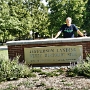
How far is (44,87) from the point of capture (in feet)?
20.8

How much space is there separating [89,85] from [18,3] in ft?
112

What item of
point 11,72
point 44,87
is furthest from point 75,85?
point 11,72

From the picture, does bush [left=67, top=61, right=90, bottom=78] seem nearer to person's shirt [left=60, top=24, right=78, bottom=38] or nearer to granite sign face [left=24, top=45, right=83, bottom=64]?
granite sign face [left=24, top=45, right=83, bottom=64]

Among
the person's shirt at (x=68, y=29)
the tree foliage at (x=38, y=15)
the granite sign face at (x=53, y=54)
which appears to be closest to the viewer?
the granite sign face at (x=53, y=54)

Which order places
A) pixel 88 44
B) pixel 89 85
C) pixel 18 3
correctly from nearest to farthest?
1. pixel 89 85
2. pixel 88 44
3. pixel 18 3

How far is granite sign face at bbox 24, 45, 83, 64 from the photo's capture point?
368 inches

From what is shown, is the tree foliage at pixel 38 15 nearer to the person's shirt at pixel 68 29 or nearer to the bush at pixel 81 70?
the person's shirt at pixel 68 29

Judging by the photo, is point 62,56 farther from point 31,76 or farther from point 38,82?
point 38,82

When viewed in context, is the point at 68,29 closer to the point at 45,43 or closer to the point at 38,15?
the point at 45,43

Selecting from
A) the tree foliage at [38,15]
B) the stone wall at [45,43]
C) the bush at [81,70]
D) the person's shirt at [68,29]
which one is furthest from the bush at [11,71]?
the tree foliage at [38,15]

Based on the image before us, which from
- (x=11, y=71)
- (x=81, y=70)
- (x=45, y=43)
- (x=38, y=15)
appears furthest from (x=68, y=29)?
(x=38, y=15)

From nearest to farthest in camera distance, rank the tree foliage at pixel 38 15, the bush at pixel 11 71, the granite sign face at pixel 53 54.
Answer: the bush at pixel 11 71 < the granite sign face at pixel 53 54 < the tree foliage at pixel 38 15

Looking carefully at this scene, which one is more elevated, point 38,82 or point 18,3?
point 18,3

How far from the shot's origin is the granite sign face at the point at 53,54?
9.34m
